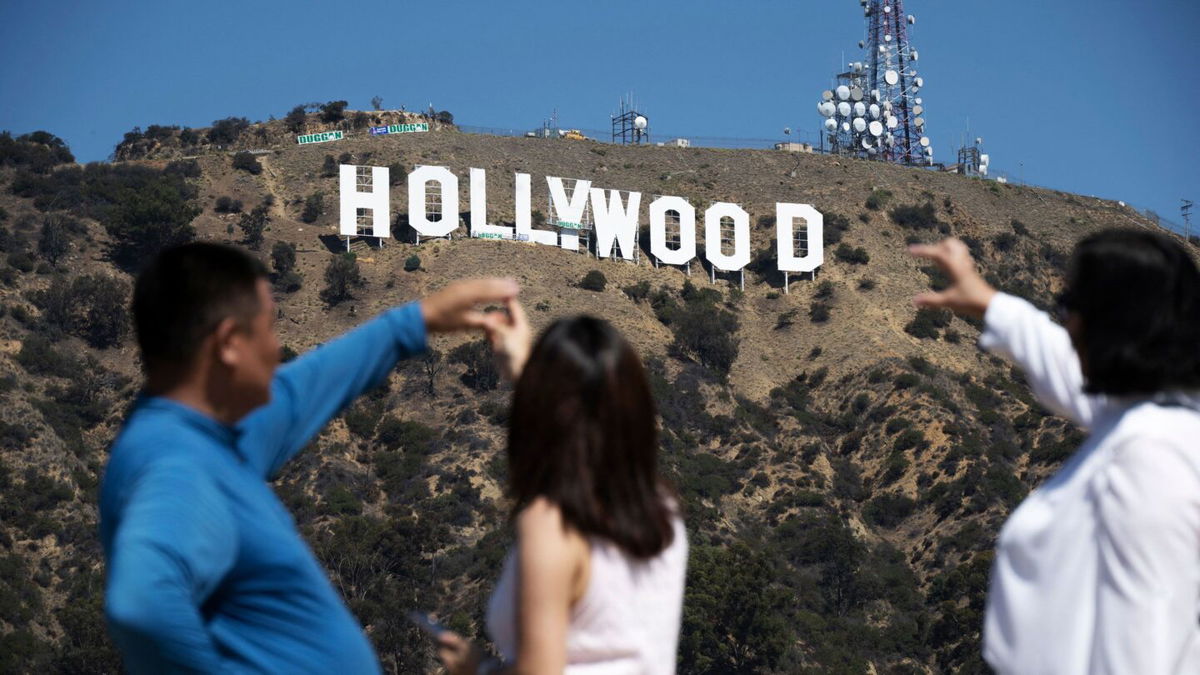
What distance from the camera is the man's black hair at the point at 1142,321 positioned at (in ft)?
10.7

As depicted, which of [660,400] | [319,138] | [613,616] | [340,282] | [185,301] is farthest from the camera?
[319,138]

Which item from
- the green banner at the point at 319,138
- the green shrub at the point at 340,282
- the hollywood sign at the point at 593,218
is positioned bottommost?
the green shrub at the point at 340,282

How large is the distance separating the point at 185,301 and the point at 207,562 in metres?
0.60

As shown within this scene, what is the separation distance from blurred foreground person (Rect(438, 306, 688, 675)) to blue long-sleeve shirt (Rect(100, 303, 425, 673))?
0.32 m

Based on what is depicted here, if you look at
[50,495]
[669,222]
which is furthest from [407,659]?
[669,222]

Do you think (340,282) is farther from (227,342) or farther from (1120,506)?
(1120,506)

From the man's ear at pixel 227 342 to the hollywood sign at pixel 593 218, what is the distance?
5572cm

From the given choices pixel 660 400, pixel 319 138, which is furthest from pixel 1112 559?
pixel 319 138

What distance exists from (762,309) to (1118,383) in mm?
63139

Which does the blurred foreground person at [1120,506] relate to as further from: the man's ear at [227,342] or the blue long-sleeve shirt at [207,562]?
the man's ear at [227,342]

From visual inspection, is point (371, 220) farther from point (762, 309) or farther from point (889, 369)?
point (889, 369)

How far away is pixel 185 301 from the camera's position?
3.23 metres

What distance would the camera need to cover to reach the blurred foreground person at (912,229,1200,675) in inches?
121

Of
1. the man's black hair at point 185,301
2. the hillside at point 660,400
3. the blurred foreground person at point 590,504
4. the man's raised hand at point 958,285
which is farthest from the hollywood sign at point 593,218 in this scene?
the blurred foreground person at point 590,504
